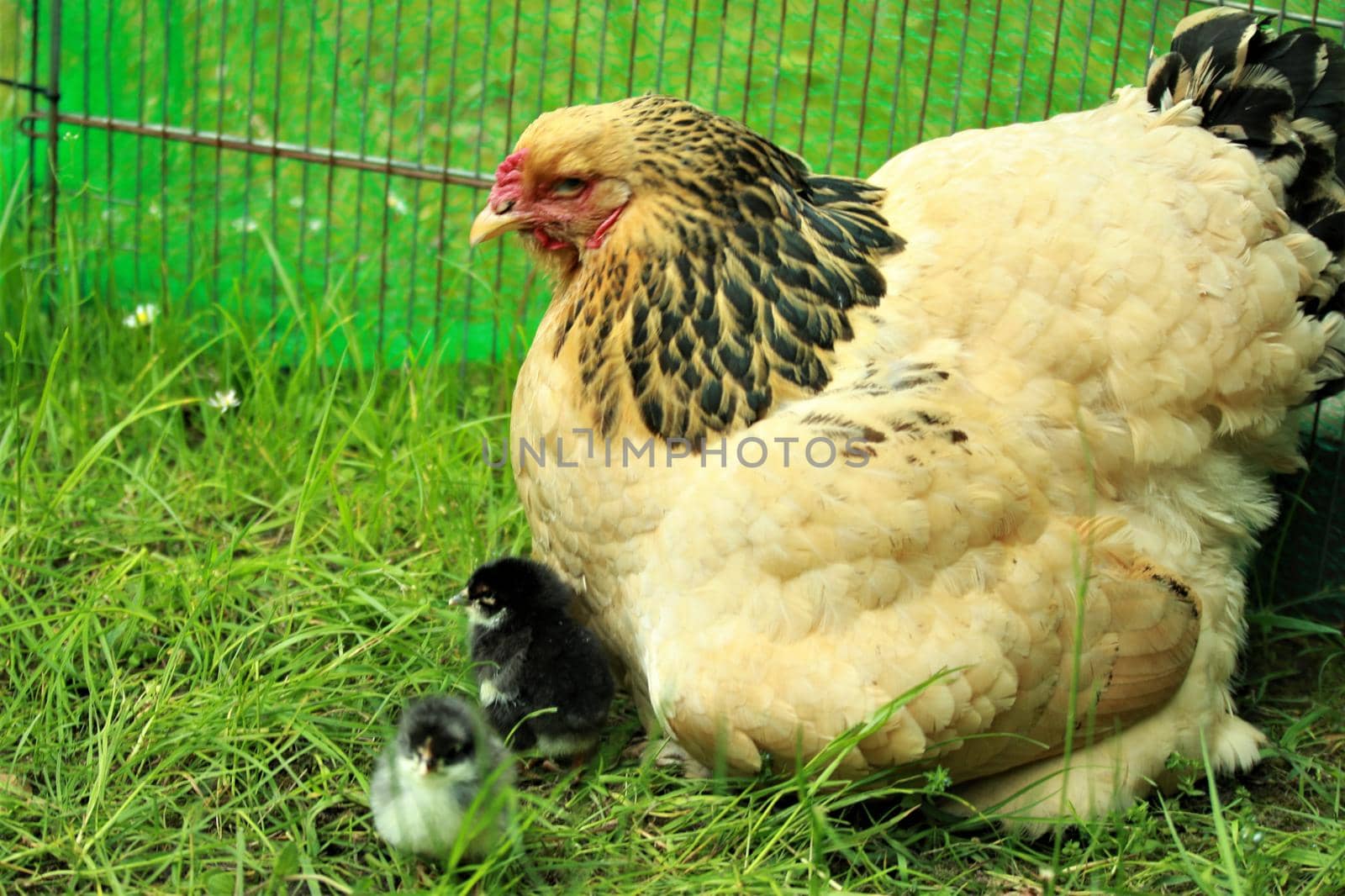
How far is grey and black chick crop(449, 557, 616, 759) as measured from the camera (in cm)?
292

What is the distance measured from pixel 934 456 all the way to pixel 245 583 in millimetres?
1888

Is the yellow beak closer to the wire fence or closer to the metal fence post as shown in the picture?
the wire fence

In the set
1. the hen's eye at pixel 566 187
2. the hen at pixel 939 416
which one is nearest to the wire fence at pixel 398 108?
the hen at pixel 939 416

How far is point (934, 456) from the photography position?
104 inches

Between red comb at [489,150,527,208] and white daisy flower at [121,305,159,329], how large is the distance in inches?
77.6

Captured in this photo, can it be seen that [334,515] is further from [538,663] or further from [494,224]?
[494,224]

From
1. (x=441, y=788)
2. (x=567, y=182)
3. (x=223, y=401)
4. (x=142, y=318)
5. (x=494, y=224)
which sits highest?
(x=567, y=182)

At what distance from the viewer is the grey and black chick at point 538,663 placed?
2.92 metres

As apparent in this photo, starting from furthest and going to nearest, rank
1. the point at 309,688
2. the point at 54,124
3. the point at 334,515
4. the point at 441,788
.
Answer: the point at 54,124, the point at 334,515, the point at 309,688, the point at 441,788

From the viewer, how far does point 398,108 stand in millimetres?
5617

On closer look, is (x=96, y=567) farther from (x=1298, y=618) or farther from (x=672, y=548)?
(x=1298, y=618)

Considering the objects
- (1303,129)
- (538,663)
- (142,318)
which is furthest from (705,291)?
(142,318)

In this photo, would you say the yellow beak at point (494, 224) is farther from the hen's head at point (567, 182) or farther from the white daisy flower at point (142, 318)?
the white daisy flower at point (142, 318)

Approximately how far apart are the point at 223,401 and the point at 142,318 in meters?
0.54
